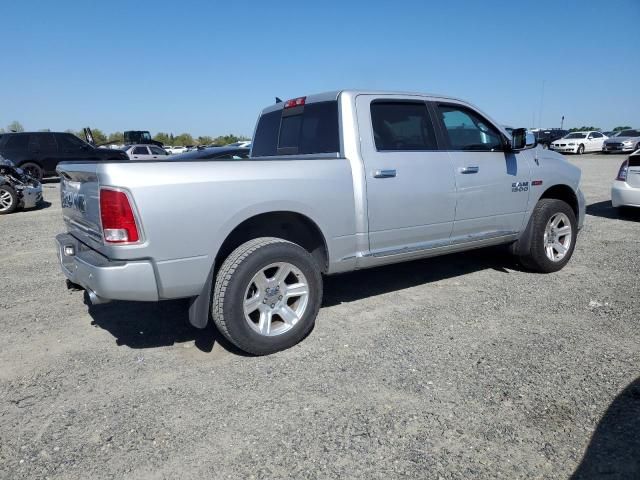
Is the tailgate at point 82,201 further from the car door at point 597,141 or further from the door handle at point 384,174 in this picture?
the car door at point 597,141

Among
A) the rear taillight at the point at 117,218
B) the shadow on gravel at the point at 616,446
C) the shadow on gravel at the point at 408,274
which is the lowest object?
the shadow on gravel at the point at 616,446

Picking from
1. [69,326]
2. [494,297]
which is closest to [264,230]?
[69,326]

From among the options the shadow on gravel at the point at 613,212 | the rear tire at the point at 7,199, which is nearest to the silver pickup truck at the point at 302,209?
the shadow on gravel at the point at 613,212

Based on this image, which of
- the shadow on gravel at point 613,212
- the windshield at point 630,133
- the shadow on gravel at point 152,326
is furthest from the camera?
the windshield at point 630,133

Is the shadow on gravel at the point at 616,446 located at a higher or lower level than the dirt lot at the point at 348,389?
lower

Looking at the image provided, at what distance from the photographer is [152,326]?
13.3 feet

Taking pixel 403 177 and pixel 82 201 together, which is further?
pixel 403 177

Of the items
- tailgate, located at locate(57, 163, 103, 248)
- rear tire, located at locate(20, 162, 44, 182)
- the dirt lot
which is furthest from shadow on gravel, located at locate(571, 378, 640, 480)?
rear tire, located at locate(20, 162, 44, 182)

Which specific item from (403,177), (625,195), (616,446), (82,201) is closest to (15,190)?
(82,201)

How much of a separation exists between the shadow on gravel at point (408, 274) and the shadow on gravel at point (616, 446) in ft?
7.92

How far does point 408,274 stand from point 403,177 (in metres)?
1.75

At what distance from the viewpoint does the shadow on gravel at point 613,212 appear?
8758mm

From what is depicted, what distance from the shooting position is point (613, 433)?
247cm

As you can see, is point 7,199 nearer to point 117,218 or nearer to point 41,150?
point 41,150
